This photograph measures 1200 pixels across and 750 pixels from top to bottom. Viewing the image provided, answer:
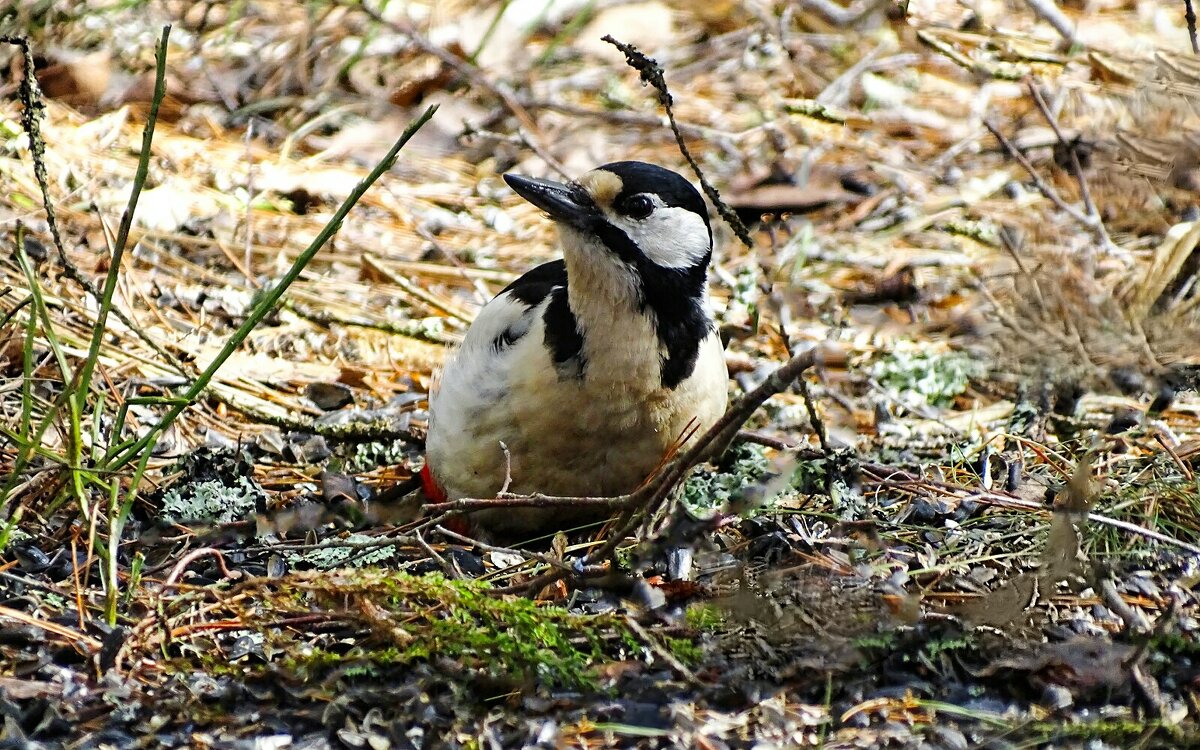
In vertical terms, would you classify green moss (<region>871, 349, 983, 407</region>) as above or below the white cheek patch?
below

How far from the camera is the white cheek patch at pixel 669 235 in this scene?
12.4ft

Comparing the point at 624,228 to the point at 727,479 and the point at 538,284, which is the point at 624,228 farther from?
the point at 727,479

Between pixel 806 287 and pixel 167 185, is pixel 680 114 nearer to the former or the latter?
pixel 806 287

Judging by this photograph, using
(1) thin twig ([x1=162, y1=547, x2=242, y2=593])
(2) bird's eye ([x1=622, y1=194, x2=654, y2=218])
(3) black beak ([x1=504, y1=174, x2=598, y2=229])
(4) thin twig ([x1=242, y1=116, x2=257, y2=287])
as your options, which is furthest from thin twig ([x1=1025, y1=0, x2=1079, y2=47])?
(1) thin twig ([x1=162, y1=547, x2=242, y2=593])

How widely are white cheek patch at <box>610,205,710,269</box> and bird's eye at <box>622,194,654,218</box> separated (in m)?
0.01

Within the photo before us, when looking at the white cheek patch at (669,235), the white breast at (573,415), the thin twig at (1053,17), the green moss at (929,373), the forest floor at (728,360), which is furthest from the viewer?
the thin twig at (1053,17)

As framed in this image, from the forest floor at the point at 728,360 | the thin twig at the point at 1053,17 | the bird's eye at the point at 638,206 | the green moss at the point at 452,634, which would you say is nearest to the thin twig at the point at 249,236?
the forest floor at the point at 728,360

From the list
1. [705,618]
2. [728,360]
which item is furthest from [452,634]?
[728,360]

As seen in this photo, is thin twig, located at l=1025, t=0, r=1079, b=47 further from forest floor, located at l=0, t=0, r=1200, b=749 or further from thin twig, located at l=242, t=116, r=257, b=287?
thin twig, located at l=242, t=116, r=257, b=287

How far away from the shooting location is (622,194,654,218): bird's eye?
3.78 metres

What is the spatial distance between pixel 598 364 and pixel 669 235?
448 millimetres

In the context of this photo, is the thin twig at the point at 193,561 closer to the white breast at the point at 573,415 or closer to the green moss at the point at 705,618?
the white breast at the point at 573,415

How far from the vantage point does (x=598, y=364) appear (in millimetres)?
3650

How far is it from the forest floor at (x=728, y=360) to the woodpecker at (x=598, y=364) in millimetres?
210
